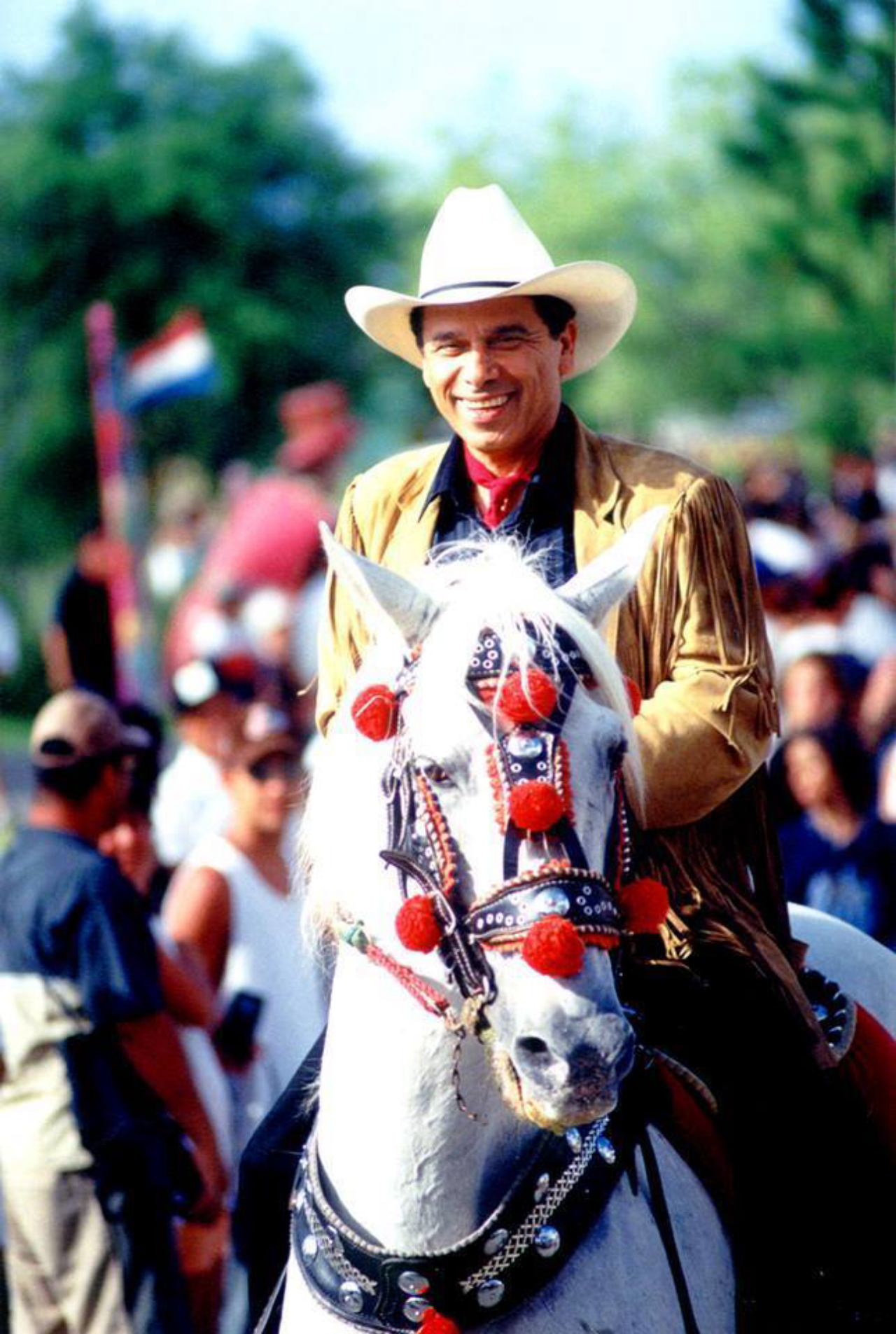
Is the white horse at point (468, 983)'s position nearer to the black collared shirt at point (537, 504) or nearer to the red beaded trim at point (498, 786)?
the red beaded trim at point (498, 786)

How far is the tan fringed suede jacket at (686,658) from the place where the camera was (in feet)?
14.0

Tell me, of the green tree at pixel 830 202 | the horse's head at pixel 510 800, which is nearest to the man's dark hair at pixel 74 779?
the horse's head at pixel 510 800

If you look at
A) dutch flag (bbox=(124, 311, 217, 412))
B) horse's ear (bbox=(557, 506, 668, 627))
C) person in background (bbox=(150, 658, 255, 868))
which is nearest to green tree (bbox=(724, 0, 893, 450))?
dutch flag (bbox=(124, 311, 217, 412))

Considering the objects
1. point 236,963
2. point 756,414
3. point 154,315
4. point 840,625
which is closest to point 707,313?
point 756,414

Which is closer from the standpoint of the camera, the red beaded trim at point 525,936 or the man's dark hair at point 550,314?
the red beaded trim at point 525,936

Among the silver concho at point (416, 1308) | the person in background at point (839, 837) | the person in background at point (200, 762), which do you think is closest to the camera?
the silver concho at point (416, 1308)

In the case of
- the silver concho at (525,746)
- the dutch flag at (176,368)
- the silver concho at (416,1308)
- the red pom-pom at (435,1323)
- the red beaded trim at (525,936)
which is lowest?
the red pom-pom at (435,1323)

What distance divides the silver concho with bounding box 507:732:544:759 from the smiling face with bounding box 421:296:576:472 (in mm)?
962

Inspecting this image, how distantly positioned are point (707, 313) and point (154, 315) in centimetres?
3778

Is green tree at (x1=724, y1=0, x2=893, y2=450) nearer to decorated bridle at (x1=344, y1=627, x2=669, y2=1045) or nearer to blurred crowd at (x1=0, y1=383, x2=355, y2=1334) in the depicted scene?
blurred crowd at (x1=0, y1=383, x2=355, y2=1334)

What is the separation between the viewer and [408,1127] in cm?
389

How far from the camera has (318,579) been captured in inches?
517

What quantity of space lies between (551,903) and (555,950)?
0.31 ft

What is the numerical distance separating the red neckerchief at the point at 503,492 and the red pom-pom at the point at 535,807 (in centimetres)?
104
